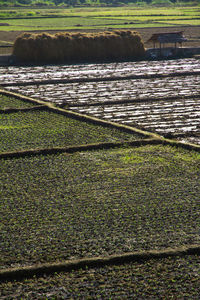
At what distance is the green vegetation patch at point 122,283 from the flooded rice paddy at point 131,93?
7870 mm

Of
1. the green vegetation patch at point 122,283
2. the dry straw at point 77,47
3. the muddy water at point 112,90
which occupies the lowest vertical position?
the green vegetation patch at point 122,283

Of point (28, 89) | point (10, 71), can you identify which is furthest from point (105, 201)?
point (10, 71)

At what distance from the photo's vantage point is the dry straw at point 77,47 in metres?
32.7

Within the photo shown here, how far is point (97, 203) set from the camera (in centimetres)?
1202

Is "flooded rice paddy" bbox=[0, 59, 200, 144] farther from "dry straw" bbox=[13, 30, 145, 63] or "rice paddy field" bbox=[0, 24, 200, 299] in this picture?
"dry straw" bbox=[13, 30, 145, 63]

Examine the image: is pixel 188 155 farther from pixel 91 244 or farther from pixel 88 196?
pixel 91 244

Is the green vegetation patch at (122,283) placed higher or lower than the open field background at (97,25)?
lower

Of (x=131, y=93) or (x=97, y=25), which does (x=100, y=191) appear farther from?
(x=97, y=25)

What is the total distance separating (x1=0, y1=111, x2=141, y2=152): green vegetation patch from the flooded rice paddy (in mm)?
1333

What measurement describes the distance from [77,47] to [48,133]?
1732 centimetres

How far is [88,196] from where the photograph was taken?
40.8 feet

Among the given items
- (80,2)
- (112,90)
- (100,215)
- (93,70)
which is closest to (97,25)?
(93,70)

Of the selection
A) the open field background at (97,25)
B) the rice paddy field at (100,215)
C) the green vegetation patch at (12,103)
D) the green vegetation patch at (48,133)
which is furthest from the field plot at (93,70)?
the rice paddy field at (100,215)

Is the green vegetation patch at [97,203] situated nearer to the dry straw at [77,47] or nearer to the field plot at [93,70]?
the field plot at [93,70]
